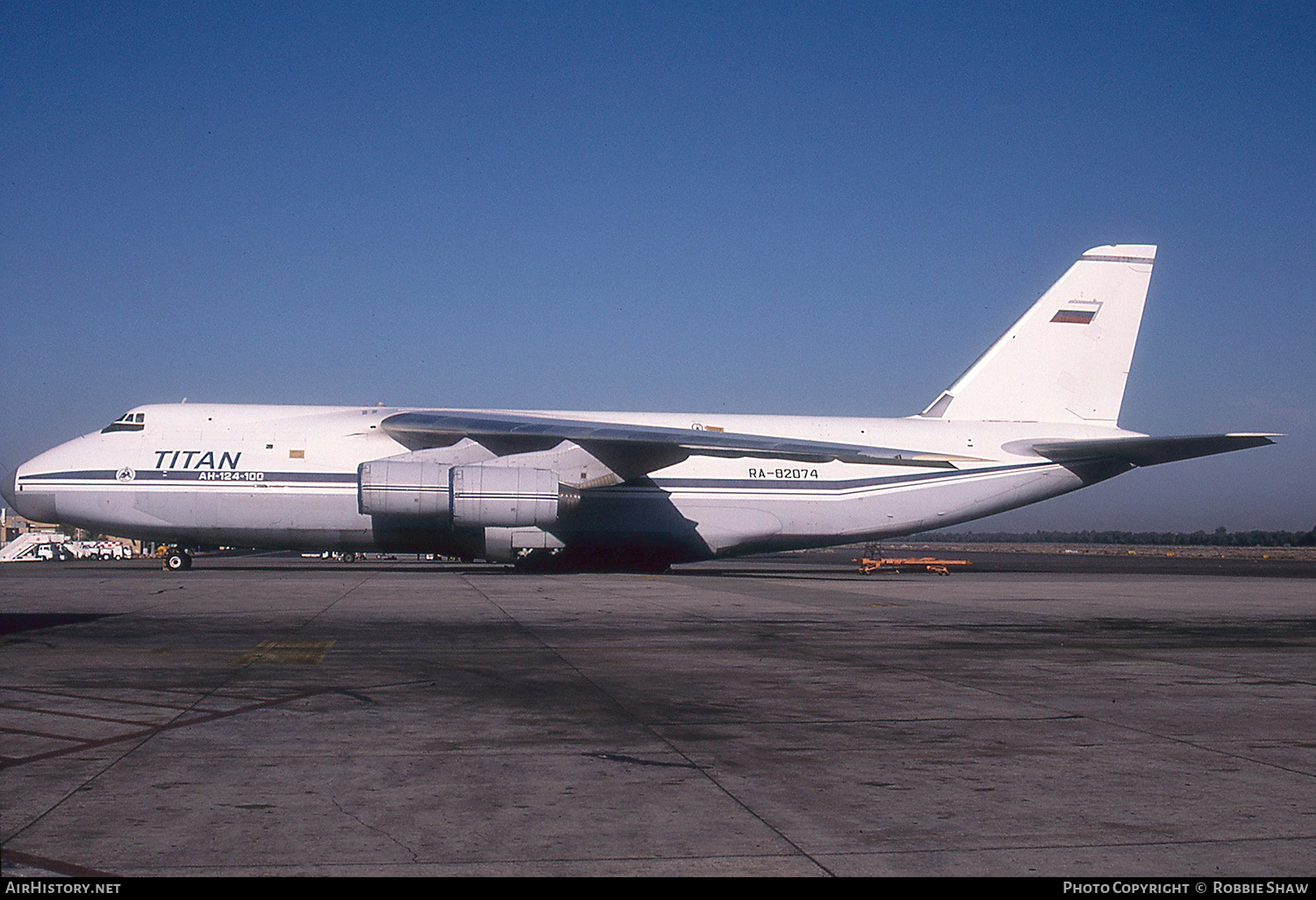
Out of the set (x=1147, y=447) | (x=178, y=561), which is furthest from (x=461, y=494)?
(x=1147, y=447)

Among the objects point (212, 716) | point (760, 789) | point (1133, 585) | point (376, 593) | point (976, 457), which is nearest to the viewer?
point (760, 789)

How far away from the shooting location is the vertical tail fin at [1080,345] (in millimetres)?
26969

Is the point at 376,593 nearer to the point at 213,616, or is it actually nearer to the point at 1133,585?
the point at 213,616

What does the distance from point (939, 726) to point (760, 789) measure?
1.94 m

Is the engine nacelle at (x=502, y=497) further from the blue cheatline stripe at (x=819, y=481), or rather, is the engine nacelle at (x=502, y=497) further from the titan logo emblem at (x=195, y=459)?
the titan logo emblem at (x=195, y=459)

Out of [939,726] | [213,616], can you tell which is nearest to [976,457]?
[213,616]

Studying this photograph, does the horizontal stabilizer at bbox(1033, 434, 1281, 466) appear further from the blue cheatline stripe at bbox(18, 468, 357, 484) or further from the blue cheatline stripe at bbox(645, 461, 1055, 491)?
the blue cheatline stripe at bbox(18, 468, 357, 484)

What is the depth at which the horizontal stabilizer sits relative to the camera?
878 inches

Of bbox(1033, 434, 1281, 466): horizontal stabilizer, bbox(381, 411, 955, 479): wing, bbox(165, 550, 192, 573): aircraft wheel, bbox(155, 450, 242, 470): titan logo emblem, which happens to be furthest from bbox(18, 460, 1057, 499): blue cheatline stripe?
bbox(165, 550, 192, 573): aircraft wheel

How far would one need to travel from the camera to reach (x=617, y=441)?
2211 centimetres

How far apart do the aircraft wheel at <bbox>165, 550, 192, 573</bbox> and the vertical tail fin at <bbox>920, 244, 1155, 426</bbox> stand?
1944 centimetres

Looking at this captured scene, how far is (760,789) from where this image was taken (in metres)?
4.74

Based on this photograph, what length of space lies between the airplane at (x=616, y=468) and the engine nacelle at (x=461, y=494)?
0.13ft

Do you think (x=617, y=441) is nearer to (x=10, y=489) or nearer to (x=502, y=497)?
(x=502, y=497)
